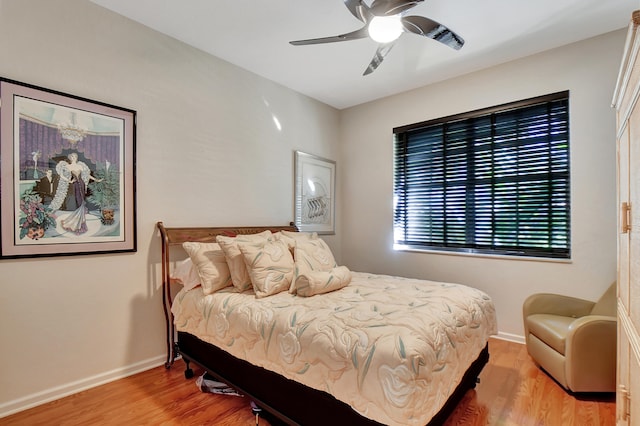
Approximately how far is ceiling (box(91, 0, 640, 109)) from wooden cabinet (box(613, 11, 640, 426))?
1399 millimetres

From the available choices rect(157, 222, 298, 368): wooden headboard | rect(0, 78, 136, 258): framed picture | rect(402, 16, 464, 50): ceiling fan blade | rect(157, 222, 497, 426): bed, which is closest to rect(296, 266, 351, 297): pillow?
rect(157, 222, 497, 426): bed

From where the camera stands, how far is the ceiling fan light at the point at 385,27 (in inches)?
75.8


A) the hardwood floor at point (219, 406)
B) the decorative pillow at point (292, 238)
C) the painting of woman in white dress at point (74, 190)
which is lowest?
the hardwood floor at point (219, 406)

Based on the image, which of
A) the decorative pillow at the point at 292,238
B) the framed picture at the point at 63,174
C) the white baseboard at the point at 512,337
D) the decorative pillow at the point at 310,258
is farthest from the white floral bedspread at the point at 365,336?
the white baseboard at the point at 512,337

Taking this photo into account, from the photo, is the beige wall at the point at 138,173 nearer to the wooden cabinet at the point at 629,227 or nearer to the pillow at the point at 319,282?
the pillow at the point at 319,282

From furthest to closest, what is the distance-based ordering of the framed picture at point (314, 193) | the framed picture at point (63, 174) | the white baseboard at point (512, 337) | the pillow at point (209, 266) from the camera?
the framed picture at point (314, 193)
the white baseboard at point (512, 337)
the pillow at point (209, 266)
the framed picture at point (63, 174)

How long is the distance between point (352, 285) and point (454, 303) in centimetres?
77

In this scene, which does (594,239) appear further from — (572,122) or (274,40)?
(274,40)

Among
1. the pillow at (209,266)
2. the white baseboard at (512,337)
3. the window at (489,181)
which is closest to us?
the pillow at (209,266)

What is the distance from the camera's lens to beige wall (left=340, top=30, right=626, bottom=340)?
2.61 m

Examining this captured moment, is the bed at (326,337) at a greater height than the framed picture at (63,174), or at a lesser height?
lesser

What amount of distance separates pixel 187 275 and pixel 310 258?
0.98 metres

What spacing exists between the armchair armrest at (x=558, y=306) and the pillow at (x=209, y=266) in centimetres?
249

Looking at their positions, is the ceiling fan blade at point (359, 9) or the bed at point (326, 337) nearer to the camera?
the bed at point (326, 337)
